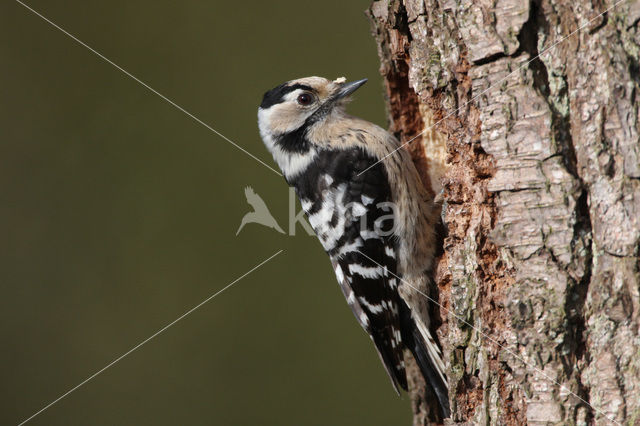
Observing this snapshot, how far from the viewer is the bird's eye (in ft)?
9.72

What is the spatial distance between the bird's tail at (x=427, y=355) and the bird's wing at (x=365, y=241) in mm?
47

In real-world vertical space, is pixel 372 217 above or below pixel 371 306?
above

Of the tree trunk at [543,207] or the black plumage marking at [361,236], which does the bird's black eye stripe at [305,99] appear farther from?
the tree trunk at [543,207]

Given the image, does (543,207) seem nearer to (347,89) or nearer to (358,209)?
(358,209)

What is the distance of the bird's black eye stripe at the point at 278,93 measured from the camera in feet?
9.73

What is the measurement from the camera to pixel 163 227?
4.40 meters

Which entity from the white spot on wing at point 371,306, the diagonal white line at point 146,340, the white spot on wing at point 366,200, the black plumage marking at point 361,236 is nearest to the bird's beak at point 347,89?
the black plumage marking at point 361,236

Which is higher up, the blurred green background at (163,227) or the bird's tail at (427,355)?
the blurred green background at (163,227)

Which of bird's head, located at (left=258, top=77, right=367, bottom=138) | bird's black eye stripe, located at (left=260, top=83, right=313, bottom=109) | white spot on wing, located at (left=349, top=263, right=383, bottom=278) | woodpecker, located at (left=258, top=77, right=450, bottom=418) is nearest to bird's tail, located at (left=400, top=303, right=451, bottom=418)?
woodpecker, located at (left=258, top=77, right=450, bottom=418)

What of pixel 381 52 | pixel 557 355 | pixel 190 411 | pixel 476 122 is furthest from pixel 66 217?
pixel 557 355

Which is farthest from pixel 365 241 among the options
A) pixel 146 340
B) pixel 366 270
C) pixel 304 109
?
pixel 146 340

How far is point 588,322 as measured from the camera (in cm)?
167

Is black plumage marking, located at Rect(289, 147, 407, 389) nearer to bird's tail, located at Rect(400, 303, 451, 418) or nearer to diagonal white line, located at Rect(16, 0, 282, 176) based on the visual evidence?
bird's tail, located at Rect(400, 303, 451, 418)

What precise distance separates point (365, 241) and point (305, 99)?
0.81 metres
